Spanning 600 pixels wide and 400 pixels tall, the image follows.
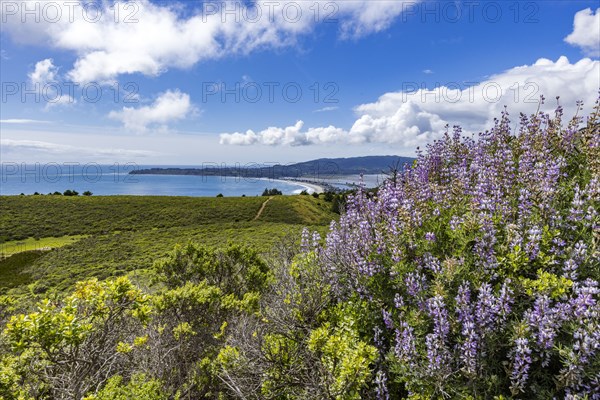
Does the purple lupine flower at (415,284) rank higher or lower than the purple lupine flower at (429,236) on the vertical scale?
lower

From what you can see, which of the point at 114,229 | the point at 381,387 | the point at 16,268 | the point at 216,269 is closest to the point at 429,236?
the point at 381,387

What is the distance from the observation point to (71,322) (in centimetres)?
368

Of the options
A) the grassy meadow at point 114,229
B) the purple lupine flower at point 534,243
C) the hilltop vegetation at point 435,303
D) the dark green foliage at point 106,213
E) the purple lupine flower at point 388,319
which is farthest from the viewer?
the dark green foliage at point 106,213

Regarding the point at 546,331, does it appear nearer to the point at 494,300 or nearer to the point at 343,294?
the point at 494,300

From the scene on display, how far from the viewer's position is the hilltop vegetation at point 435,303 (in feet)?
10.6

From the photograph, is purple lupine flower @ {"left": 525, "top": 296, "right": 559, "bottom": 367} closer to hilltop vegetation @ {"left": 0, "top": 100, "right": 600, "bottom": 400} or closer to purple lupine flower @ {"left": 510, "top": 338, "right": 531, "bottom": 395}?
hilltop vegetation @ {"left": 0, "top": 100, "right": 600, "bottom": 400}

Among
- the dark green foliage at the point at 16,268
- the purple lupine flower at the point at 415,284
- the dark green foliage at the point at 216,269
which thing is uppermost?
the purple lupine flower at the point at 415,284

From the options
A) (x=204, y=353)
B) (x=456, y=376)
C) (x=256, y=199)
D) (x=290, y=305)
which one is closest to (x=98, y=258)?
(x=204, y=353)

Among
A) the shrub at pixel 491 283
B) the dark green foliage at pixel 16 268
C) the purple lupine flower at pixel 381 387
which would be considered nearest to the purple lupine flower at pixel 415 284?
the shrub at pixel 491 283

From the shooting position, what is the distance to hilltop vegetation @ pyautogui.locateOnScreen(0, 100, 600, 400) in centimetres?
324

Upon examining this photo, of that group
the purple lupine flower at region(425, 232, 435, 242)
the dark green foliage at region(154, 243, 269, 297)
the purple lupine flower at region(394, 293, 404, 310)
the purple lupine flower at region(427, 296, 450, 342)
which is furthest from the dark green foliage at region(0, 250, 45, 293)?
the purple lupine flower at region(427, 296, 450, 342)

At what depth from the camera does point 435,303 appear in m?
3.32

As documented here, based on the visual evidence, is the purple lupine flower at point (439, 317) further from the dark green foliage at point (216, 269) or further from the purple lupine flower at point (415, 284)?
the dark green foliage at point (216, 269)

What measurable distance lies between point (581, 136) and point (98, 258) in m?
53.0
